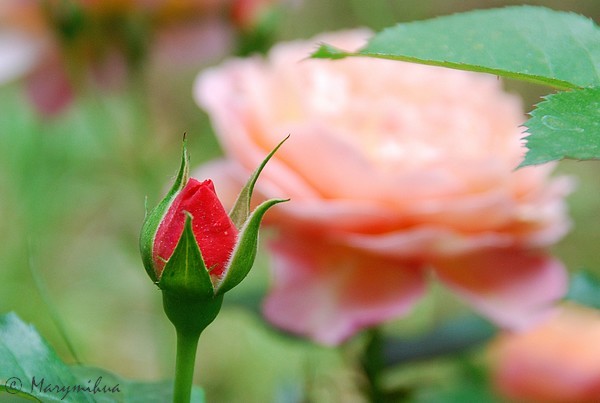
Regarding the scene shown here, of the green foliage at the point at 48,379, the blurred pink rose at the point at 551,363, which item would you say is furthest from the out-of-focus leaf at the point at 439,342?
the green foliage at the point at 48,379

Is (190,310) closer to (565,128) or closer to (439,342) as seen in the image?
(565,128)

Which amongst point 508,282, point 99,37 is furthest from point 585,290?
point 99,37

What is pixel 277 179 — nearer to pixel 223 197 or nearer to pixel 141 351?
pixel 223 197

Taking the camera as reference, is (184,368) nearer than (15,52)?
Yes

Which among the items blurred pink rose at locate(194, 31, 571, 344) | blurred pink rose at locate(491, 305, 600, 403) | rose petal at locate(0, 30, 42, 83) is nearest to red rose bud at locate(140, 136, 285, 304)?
blurred pink rose at locate(194, 31, 571, 344)

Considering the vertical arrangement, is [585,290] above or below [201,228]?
below

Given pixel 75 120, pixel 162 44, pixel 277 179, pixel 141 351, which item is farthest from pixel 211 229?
pixel 75 120
